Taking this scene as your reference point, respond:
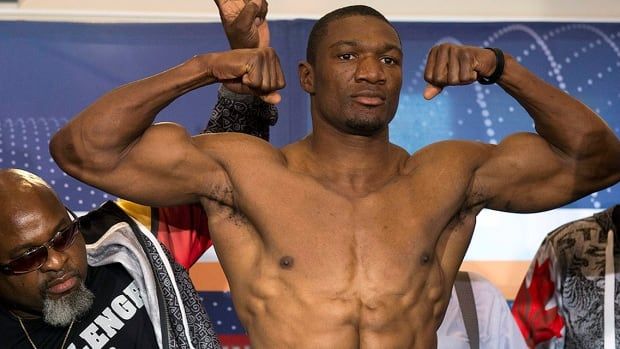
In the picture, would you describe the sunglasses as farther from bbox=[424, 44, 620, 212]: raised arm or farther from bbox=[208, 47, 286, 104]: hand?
bbox=[424, 44, 620, 212]: raised arm

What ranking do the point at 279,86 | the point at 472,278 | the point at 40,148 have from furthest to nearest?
the point at 40,148
the point at 472,278
the point at 279,86

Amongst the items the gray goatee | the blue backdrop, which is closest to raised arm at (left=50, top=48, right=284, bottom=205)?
the gray goatee

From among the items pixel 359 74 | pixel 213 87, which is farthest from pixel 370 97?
pixel 213 87

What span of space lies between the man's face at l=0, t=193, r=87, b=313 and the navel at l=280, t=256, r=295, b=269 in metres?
0.43

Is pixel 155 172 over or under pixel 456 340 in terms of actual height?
over

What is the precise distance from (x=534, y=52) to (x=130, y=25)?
3.60ft

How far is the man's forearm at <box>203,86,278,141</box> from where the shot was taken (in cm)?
254

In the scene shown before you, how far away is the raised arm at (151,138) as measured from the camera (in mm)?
2131

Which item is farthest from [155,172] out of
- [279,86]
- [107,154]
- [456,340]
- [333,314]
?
[456,340]

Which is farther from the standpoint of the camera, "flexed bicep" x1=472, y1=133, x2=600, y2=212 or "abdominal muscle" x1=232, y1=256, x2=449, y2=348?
"flexed bicep" x1=472, y1=133, x2=600, y2=212

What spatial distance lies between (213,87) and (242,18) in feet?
2.50

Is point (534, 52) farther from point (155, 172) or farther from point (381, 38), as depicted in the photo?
point (155, 172)

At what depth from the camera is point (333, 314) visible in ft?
7.03

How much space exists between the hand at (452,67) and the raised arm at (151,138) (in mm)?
291
